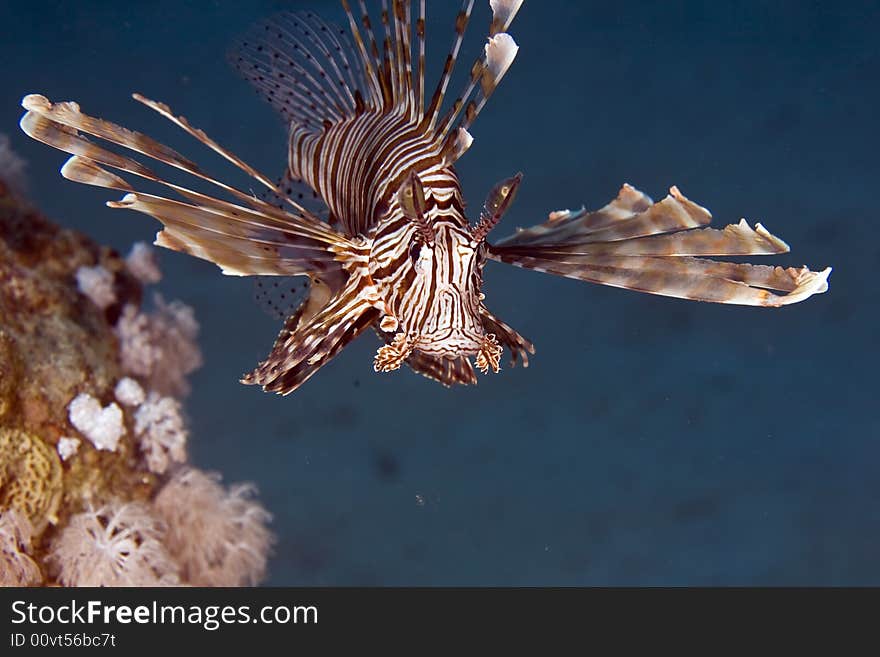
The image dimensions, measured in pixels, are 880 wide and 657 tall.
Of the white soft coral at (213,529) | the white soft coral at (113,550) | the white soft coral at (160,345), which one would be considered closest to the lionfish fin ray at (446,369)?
the white soft coral at (113,550)

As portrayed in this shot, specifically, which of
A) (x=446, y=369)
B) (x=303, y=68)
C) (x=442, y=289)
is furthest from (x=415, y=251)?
(x=303, y=68)

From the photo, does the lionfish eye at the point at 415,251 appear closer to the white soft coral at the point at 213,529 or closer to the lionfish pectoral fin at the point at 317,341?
the lionfish pectoral fin at the point at 317,341

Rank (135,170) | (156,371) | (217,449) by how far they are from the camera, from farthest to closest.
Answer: (217,449)
(156,371)
(135,170)

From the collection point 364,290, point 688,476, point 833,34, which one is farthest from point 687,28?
point 364,290

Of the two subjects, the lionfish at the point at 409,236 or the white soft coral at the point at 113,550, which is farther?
the white soft coral at the point at 113,550

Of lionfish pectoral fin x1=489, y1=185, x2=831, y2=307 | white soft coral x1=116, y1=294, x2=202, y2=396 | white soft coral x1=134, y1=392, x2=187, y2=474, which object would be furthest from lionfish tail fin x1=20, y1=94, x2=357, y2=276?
white soft coral x1=116, y1=294, x2=202, y2=396

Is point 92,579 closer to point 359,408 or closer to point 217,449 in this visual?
point 217,449

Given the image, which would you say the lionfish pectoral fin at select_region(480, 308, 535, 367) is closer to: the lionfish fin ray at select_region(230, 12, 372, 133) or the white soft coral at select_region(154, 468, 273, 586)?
the lionfish fin ray at select_region(230, 12, 372, 133)
